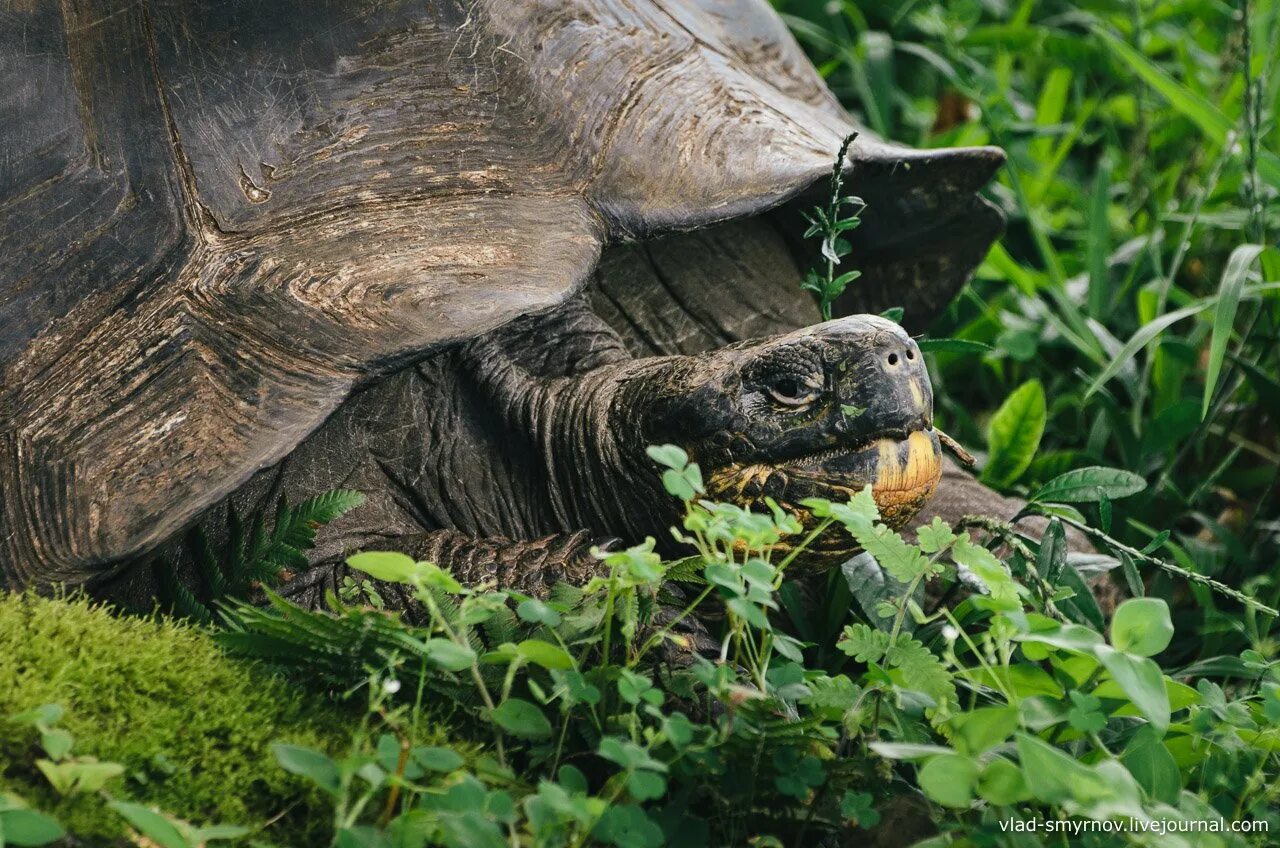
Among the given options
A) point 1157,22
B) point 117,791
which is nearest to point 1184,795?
point 117,791

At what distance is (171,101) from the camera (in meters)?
1.98

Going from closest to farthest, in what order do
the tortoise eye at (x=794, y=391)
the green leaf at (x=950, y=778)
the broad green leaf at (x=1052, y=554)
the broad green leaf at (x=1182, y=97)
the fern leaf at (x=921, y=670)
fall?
the green leaf at (x=950, y=778), the fern leaf at (x=921, y=670), the tortoise eye at (x=794, y=391), the broad green leaf at (x=1052, y=554), the broad green leaf at (x=1182, y=97)

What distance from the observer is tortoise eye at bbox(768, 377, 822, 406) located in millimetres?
1931

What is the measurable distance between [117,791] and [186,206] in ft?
2.99

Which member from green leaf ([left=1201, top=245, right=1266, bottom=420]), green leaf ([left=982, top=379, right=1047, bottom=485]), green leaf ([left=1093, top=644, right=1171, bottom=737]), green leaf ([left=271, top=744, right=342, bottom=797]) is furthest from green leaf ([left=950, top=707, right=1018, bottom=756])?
green leaf ([left=982, top=379, right=1047, bottom=485])

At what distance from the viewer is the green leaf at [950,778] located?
51.8 inches

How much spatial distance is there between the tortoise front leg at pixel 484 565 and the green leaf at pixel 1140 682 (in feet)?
2.91

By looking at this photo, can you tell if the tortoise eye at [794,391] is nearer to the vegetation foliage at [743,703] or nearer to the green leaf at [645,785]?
the vegetation foliage at [743,703]

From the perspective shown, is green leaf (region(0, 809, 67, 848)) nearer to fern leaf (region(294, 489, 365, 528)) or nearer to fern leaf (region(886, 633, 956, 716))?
fern leaf (region(294, 489, 365, 528))

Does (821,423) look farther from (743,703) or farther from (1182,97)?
(1182,97)

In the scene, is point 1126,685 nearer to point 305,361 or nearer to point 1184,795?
point 1184,795

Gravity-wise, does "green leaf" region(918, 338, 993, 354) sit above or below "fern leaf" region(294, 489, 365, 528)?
below

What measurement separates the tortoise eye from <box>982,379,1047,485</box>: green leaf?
44.7 inches

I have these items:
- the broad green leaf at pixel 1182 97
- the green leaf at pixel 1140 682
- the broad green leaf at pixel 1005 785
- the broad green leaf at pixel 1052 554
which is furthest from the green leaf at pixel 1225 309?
the broad green leaf at pixel 1005 785
